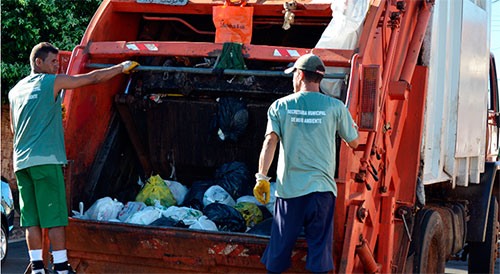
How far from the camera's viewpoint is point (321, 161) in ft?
13.2

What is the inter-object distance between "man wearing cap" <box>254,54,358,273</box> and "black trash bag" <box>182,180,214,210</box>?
1.32m

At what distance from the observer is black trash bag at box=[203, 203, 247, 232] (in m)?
4.81

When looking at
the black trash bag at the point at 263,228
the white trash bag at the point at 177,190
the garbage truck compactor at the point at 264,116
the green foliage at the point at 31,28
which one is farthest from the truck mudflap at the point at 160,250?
the green foliage at the point at 31,28

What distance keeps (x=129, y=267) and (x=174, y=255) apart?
37cm

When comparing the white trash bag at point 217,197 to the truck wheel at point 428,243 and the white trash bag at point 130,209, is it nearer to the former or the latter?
the white trash bag at point 130,209

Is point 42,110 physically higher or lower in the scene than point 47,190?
higher

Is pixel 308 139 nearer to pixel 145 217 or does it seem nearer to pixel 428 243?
pixel 145 217

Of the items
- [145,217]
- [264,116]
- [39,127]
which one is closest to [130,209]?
[145,217]

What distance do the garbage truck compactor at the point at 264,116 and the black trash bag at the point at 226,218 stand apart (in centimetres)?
39

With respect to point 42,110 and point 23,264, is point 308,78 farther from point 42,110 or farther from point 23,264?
point 23,264

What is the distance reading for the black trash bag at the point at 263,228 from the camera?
4.63 metres

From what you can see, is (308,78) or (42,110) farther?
(42,110)

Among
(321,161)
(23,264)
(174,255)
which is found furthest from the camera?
(23,264)

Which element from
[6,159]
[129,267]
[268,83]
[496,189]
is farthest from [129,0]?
[6,159]
